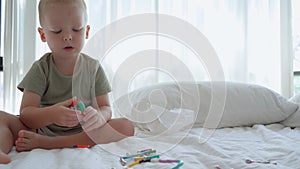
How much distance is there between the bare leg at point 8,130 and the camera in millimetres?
750

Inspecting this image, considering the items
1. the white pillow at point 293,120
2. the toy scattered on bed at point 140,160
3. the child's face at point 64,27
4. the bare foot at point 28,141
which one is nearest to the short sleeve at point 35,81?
the child's face at point 64,27

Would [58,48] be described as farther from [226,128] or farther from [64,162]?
[226,128]

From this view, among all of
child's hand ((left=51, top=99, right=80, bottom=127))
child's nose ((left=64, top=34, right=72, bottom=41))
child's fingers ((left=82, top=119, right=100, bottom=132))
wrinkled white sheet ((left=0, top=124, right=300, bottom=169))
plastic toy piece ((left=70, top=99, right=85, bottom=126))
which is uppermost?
child's nose ((left=64, top=34, right=72, bottom=41))

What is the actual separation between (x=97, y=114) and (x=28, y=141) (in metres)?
0.20

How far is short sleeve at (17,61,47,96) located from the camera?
3.13 ft

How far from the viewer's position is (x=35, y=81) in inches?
38.1

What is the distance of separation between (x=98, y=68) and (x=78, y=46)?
144 millimetres

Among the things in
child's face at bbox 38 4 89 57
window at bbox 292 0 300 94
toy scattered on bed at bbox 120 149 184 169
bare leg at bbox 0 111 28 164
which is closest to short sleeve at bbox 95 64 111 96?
child's face at bbox 38 4 89 57

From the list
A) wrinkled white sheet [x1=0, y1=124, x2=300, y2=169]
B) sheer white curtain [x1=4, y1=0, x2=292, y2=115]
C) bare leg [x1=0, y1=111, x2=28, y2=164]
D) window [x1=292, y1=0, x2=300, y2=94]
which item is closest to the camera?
wrinkled white sheet [x1=0, y1=124, x2=300, y2=169]

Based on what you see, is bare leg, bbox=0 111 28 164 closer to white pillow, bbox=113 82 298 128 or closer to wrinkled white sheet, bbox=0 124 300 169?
wrinkled white sheet, bbox=0 124 300 169

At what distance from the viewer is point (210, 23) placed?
72.1 inches

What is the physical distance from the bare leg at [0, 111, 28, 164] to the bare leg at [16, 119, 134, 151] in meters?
0.03

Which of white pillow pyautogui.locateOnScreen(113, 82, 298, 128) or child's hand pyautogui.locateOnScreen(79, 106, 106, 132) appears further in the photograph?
white pillow pyautogui.locateOnScreen(113, 82, 298, 128)

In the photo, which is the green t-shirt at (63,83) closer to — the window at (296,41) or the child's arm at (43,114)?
the child's arm at (43,114)
